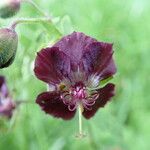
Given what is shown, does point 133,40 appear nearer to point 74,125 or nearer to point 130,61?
point 130,61

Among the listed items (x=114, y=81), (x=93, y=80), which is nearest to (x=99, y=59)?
(x=93, y=80)

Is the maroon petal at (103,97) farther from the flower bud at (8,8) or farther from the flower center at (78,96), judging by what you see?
the flower bud at (8,8)

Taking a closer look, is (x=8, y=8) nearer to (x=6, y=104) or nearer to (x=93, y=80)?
(x=93, y=80)

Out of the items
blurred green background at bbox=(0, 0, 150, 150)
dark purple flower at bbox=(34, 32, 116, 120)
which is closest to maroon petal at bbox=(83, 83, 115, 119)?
dark purple flower at bbox=(34, 32, 116, 120)

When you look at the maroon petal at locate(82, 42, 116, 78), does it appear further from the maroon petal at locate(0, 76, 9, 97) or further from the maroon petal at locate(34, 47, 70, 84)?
the maroon petal at locate(0, 76, 9, 97)

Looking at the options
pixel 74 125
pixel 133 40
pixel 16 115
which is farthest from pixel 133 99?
pixel 16 115

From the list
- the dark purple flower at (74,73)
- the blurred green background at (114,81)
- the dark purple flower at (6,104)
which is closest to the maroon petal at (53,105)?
the dark purple flower at (74,73)
